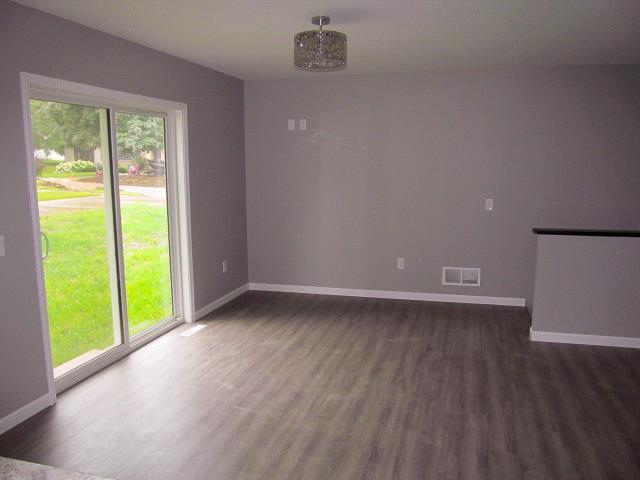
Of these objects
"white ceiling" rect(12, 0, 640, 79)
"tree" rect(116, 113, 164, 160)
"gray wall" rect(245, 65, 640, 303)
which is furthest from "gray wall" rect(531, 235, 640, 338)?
"tree" rect(116, 113, 164, 160)

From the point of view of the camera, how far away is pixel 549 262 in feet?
13.9

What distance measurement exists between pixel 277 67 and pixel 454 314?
303 centimetres

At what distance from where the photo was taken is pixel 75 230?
140 inches

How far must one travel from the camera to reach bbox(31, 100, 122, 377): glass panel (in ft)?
10.9

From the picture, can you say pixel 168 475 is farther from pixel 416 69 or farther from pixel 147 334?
pixel 416 69

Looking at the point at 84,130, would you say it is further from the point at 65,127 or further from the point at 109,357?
the point at 109,357

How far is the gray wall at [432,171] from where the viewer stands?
16.4 ft

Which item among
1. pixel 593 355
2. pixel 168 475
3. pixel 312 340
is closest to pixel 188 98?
pixel 312 340

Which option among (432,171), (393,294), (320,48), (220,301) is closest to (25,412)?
(220,301)

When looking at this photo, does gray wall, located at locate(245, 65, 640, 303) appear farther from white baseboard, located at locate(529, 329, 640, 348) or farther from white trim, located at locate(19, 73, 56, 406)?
white trim, located at locate(19, 73, 56, 406)

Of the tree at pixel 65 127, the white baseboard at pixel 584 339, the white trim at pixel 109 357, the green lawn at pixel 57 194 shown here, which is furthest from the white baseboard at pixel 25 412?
the white baseboard at pixel 584 339

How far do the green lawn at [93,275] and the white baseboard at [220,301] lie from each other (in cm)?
46

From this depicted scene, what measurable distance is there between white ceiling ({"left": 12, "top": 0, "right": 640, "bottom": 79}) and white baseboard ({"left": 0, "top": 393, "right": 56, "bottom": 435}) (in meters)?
2.35

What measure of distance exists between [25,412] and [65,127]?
1.84 metres
